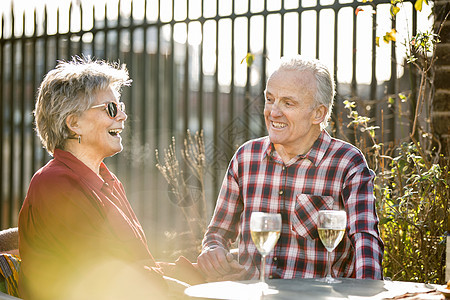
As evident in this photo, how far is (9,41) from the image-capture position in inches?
244

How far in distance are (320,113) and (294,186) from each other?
1.09 ft

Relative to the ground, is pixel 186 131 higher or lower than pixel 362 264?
higher

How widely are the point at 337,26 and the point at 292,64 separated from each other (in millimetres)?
1896

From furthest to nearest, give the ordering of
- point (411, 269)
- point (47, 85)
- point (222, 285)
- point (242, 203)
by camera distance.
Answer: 1. point (411, 269)
2. point (242, 203)
3. point (47, 85)
4. point (222, 285)

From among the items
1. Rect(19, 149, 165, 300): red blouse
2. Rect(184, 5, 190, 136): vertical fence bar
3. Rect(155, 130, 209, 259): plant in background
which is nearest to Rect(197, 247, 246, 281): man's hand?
Rect(19, 149, 165, 300): red blouse

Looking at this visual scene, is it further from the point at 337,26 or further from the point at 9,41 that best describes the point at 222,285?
the point at 9,41

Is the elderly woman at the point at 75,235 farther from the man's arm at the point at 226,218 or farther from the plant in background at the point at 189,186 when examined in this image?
the plant in background at the point at 189,186

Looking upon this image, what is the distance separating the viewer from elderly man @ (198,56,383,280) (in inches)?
94.6

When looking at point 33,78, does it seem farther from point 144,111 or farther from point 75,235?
point 75,235

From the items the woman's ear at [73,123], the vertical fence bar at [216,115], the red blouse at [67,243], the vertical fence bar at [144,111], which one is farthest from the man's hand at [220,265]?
the vertical fence bar at [144,111]

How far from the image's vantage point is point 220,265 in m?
2.35

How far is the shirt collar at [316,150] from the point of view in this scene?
2.52 m

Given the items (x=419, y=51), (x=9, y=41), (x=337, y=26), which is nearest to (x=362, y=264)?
(x=419, y=51)

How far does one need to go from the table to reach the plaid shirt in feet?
1.39
